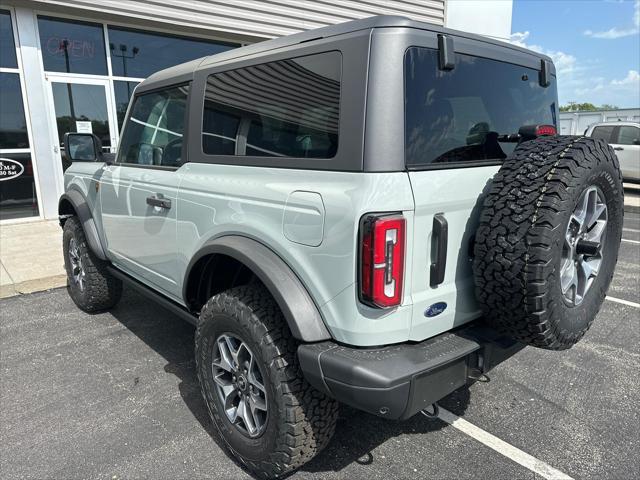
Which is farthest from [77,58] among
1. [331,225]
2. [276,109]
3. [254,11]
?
[331,225]

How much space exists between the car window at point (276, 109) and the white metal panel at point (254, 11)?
6305 mm

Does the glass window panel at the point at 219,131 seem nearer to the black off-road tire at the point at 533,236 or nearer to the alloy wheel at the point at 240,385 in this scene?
the alloy wheel at the point at 240,385

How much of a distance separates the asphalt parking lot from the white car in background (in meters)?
10.1

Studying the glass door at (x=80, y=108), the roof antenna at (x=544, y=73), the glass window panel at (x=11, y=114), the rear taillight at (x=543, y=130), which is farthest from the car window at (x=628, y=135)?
the glass window panel at (x=11, y=114)

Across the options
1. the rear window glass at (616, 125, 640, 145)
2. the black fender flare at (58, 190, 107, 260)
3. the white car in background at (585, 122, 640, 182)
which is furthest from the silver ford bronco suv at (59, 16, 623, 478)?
the rear window glass at (616, 125, 640, 145)

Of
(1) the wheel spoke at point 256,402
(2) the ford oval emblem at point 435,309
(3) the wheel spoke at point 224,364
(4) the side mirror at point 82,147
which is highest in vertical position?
(4) the side mirror at point 82,147

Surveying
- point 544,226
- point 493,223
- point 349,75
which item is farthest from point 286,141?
point 544,226

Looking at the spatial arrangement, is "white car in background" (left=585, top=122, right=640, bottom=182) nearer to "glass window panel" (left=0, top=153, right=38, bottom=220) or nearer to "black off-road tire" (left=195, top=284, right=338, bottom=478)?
"black off-road tire" (left=195, top=284, right=338, bottom=478)

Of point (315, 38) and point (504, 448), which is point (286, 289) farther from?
point (504, 448)

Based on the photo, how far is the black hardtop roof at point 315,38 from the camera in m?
1.85

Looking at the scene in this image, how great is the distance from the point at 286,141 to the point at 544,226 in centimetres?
113

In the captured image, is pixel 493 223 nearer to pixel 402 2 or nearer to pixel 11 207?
pixel 11 207

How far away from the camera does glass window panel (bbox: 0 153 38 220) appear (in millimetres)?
7598

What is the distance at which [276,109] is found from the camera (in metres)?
2.19
